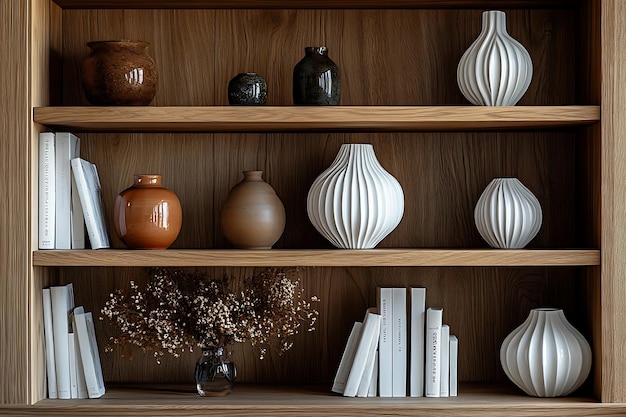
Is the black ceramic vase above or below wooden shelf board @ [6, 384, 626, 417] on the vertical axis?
above

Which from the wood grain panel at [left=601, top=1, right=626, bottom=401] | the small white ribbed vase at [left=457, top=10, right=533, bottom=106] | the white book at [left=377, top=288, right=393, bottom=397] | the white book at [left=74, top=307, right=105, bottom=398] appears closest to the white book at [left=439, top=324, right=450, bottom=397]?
the white book at [left=377, top=288, right=393, bottom=397]

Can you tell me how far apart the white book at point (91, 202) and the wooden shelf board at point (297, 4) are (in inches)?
18.5

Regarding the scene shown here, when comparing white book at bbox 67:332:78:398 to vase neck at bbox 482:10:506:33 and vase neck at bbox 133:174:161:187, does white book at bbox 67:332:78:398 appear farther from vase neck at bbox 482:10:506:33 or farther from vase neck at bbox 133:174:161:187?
vase neck at bbox 482:10:506:33

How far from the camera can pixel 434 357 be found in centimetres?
218

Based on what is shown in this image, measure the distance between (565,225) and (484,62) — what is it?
1.79 feet

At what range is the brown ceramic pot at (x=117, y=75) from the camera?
2141mm

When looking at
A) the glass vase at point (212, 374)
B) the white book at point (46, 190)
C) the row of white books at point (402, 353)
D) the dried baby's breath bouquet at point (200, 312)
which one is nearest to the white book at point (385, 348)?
the row of white books at point (402, 353)

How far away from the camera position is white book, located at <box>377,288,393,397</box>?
2.20m

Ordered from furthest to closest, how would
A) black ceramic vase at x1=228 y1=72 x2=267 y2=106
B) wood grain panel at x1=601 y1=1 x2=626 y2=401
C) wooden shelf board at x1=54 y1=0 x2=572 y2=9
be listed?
1. wooden shelf board at x1=54 y1=0 x2=572 y2=9
2. black ceramic vase at x1=228 y1=72 x2=267 y2=106
3. wood grain panel at x1=601 y1=1 x2=626 y2=401

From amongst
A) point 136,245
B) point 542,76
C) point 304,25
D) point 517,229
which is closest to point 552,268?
point 517,229

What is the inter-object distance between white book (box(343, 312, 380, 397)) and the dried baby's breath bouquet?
0.19m

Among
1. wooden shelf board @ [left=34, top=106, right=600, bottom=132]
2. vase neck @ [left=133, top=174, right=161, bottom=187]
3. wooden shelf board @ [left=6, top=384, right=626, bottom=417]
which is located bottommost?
wooden shelf board @ [left=6, top=384, right=626, bottom=417]

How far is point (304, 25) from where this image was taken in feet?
7.89

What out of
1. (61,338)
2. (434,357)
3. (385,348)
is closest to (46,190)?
(61,338)
